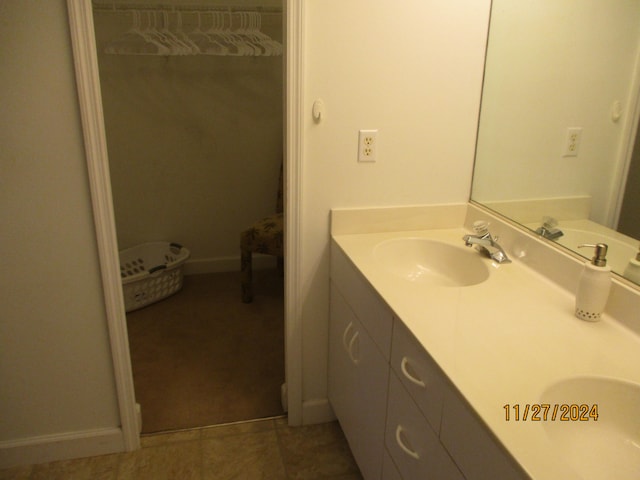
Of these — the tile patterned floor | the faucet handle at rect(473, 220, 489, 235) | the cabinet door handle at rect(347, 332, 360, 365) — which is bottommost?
the tile patterned floor

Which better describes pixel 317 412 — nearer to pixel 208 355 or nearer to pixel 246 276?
pixel 208 355

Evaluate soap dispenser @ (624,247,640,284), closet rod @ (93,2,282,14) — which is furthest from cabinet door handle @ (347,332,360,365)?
closet rod @ (93,2,282,14)

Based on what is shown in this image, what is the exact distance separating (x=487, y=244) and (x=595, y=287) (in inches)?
16.8

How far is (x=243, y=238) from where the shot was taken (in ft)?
9.64

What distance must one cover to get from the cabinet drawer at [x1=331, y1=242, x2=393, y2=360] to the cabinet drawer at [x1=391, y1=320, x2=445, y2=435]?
6 centimetres

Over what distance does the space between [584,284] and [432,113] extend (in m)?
0.82

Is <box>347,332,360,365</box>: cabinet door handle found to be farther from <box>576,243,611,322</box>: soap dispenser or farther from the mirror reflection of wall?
the mirror reflection of wall

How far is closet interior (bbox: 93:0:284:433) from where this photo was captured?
2.41 meters

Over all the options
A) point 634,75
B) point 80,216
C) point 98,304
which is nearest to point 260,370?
point 98,304

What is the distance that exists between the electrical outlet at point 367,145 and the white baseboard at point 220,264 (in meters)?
1.94

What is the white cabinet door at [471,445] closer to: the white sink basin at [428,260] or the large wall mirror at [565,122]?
the large wall mirror at [565,122]

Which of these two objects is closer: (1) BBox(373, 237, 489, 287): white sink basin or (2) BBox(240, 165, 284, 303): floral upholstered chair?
(1) BBox(373, 237, 489, 287): white sink basin

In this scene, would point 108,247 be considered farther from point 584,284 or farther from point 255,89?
point 255,89
